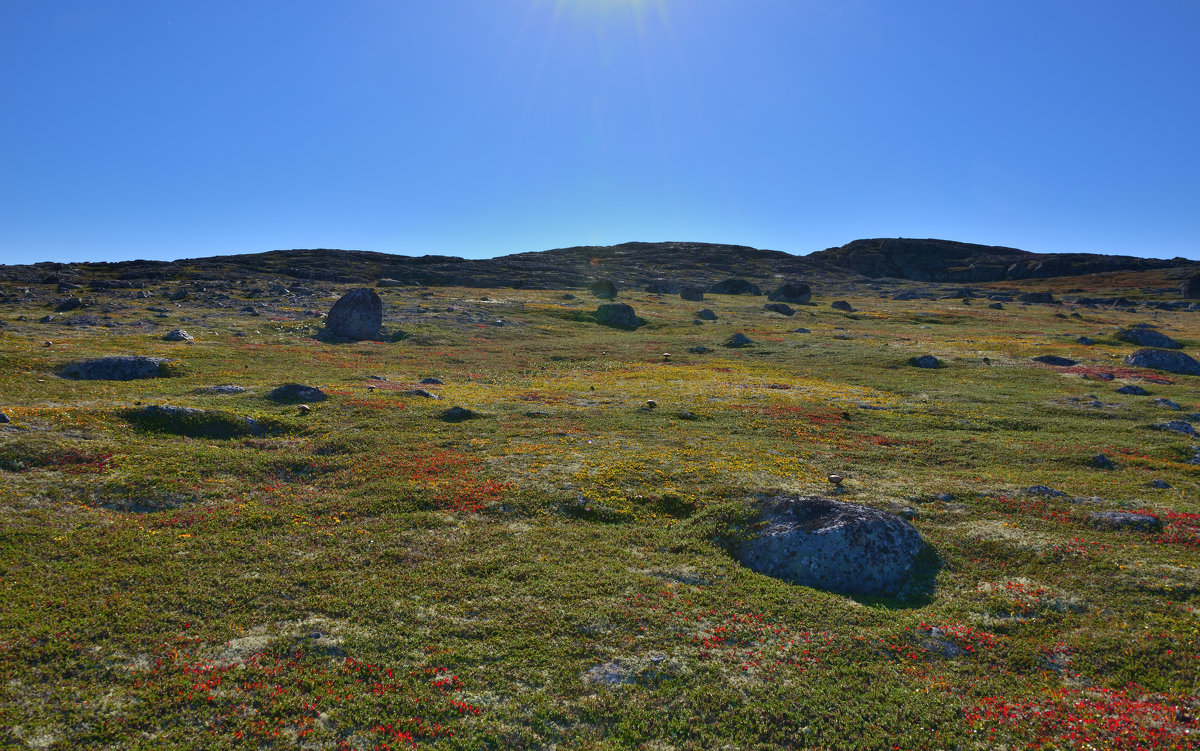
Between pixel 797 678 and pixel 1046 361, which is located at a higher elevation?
pixel 1046 361

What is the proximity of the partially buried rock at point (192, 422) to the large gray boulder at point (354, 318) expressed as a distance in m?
49.5

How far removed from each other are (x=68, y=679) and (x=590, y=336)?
84.5 m

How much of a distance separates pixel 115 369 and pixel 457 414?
28.6 m

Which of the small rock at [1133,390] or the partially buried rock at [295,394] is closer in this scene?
the partially buried rock at [295,394]

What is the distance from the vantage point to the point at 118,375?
150 ft

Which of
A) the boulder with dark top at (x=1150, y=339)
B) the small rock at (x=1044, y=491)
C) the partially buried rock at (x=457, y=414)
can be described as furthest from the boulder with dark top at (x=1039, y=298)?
the partially buried rock at (x=457, y=414)

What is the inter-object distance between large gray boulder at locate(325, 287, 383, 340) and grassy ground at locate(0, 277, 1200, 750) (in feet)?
122

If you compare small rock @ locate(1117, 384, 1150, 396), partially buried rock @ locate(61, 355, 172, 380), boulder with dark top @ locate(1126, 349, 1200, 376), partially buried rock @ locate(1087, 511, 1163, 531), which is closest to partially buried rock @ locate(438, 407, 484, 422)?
partially buried rock @ locate(61, 355, 172, 380)

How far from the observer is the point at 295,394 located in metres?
41.5

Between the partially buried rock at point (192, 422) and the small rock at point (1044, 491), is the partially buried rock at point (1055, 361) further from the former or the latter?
the partially buried rock at point (192, 422)

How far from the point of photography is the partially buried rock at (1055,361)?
69000 millimetres

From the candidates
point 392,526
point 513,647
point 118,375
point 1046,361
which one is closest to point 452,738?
point 513,647

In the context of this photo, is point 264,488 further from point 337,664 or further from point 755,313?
point 755,313

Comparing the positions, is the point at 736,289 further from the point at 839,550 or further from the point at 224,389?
the point at 839,550
